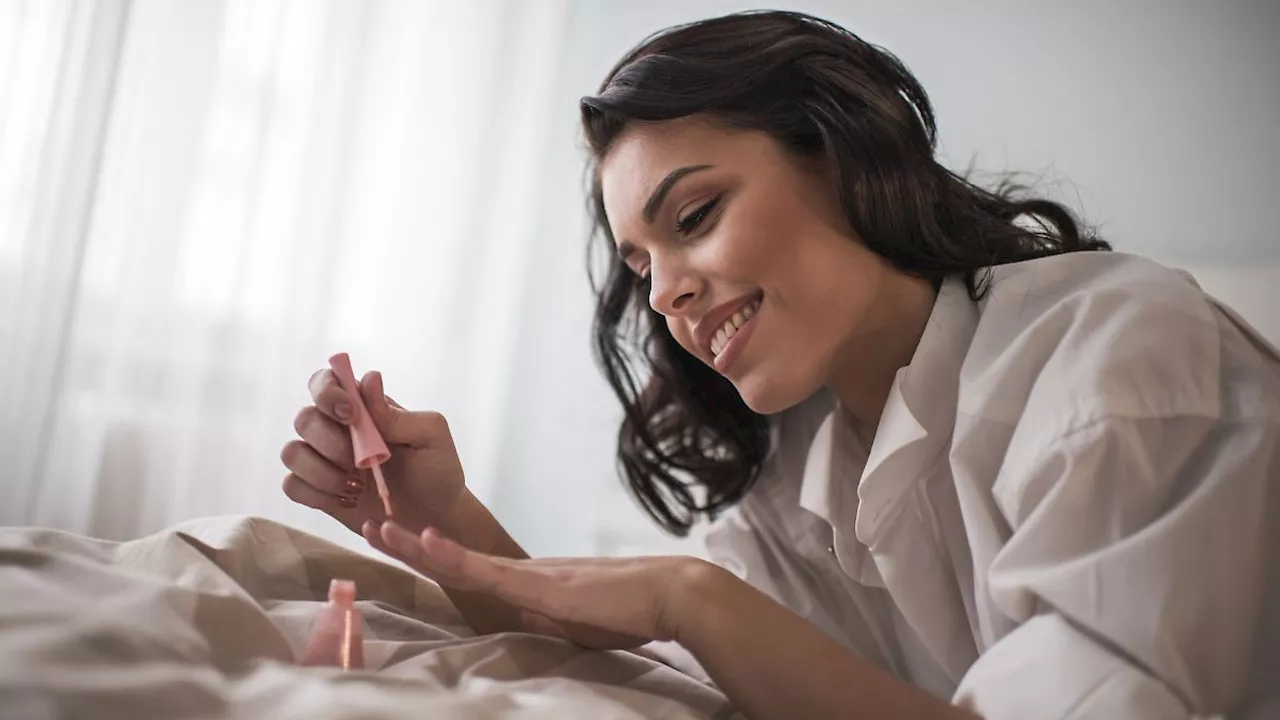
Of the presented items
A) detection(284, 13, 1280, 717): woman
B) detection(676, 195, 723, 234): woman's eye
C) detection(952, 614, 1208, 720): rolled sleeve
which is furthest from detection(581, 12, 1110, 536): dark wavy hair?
detection(952, 614, 1208, 720): rolled sleeve

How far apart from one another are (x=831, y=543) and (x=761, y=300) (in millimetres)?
358

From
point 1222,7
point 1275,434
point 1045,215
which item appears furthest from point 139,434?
point 1222,7

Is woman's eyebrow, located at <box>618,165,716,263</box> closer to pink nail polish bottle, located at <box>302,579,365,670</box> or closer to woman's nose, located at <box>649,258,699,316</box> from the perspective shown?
woman's nose, located at <box>649,258,699,316</box>

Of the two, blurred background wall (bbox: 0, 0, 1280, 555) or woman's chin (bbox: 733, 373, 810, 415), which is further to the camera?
blurred background wall (bbox: 0, 0, 1280, 555)

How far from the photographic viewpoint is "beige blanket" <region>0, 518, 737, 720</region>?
18.3 inches

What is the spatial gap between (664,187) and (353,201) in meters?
1.42

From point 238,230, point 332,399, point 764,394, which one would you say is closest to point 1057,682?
point 764,394

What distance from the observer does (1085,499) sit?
739 millimetres

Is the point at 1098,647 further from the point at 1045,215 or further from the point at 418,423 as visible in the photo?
the point at 1045,215

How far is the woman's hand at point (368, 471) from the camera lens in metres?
0.92

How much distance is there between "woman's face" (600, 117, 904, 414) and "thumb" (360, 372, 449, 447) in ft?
0.88

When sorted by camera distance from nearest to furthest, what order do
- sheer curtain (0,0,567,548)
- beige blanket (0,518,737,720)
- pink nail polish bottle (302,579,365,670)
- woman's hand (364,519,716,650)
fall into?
beige blanket (0,518,737,720)
pink nail polish bottle (302,579,365,670)
woman's hand (364,519,716,650)
sheer curtain (0,0,567,548)

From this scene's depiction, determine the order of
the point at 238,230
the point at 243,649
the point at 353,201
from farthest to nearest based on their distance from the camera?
the point at 353,201 → the point at 238,230 → the point at 243,649

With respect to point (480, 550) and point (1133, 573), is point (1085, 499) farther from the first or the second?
point (480, 550)
